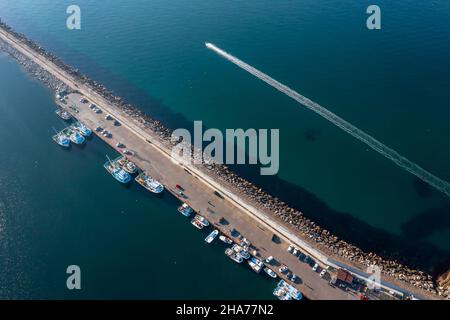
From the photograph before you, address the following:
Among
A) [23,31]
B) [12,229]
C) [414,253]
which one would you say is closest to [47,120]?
[12,229]

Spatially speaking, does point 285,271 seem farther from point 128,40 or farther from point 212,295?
point 128,40

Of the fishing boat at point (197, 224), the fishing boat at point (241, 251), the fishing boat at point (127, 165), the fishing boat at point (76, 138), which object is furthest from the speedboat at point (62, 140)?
the fishing boat at point (241, 251)

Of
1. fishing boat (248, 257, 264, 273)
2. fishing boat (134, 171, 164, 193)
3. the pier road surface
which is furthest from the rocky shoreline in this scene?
fishing boat (134, 171, 164, 193)

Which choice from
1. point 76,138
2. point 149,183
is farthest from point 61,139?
point 149,183

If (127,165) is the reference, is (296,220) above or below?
below

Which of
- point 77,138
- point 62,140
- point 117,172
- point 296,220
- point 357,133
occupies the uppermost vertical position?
point 357,133

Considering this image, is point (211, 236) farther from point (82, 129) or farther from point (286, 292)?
point (82, 129)
